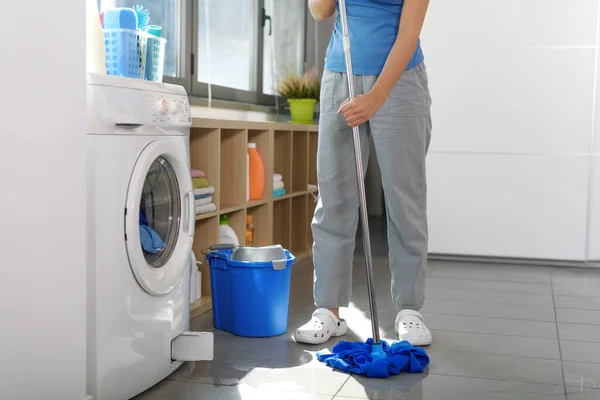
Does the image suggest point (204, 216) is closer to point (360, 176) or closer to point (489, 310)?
point (360, 176)

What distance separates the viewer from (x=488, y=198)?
402 cm

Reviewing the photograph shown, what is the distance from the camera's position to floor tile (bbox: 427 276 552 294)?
3311 millimetres

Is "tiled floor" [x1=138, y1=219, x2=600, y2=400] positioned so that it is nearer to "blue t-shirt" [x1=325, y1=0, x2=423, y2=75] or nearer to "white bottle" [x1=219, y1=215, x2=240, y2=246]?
"white bottle" [x1=219, y1=215, x2=240, y2=246]

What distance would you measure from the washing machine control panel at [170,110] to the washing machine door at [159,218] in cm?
6

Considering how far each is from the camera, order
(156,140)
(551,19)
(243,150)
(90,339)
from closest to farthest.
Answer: (90,339)
(156,140)
(243,150)
(551,19)

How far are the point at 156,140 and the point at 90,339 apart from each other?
53 centimetres

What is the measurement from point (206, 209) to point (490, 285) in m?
1.37

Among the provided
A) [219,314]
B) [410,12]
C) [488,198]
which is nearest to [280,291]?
[219,314]

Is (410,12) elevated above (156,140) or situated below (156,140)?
above

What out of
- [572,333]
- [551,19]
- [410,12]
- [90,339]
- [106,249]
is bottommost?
[572,333]

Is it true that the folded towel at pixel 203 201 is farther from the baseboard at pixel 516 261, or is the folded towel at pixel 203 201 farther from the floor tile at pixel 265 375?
the baseboard at pixel 516 261

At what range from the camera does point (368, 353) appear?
210 cm

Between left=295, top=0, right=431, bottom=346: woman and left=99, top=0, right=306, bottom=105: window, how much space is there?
0.99 meters

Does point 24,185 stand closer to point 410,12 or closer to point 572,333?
point 410,12
